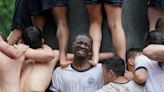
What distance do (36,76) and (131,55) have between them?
3.83 ft

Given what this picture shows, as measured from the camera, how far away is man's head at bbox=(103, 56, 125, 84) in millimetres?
6336

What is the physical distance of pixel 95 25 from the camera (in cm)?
743

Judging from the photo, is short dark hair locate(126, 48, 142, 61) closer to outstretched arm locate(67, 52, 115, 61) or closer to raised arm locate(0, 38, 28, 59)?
outstretched arm locate(67, 52, 115, 61)

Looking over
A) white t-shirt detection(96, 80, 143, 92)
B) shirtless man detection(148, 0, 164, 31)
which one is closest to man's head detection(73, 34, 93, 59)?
white t-shirt detection(96, 80, 143, 92)

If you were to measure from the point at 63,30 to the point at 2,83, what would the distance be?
4.05ft

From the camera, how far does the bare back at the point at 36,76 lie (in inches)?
272

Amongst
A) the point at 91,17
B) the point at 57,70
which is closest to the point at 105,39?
the point at 91,17

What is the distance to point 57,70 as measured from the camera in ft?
23.4

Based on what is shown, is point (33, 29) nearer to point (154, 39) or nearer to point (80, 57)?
point (80, 57)

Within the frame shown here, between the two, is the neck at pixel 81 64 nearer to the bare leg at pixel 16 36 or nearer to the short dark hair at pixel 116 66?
the short dark hair at pixel 116 66

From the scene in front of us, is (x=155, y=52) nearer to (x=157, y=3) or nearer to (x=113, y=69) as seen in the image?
(x=113, y=69)

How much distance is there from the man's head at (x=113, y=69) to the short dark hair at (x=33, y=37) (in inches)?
40.1

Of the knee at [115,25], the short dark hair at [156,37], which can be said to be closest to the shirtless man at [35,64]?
the knee at [115,25]

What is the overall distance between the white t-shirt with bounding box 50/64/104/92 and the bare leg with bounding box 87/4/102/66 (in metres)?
0.32
